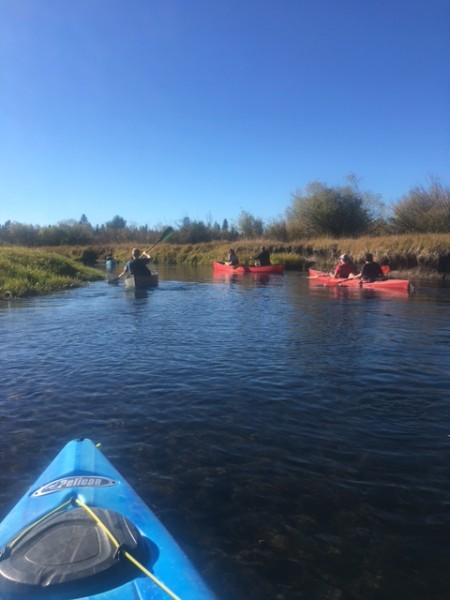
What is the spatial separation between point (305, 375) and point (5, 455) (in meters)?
4.30

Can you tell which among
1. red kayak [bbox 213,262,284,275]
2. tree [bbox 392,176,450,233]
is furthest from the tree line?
red kayak [bbox 213,262,284,275]

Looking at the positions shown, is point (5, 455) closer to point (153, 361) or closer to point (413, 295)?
Result: point (153, 361)

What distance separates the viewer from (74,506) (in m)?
2.88

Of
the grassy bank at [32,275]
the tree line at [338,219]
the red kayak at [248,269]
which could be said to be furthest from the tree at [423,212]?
the grassy bank at [32,275]

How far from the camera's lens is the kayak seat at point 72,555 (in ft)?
7.45

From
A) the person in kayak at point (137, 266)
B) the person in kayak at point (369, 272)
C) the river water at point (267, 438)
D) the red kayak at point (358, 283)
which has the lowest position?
the river water at point (267, 438)

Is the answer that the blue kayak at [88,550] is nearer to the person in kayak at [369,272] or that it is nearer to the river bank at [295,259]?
the river bank at [295,259]

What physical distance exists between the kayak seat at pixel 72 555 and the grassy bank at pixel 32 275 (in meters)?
14.8

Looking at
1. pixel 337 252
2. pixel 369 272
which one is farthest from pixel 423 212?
pixel 369 272

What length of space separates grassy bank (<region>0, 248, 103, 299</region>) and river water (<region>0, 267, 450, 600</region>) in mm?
7171

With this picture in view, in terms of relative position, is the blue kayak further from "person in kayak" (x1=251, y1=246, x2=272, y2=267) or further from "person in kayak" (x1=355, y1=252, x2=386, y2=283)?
"person in kayak" (x1=251, y1=246, x2=272, y2=267)

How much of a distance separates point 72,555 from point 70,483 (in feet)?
2.59

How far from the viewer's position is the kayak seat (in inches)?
89.4

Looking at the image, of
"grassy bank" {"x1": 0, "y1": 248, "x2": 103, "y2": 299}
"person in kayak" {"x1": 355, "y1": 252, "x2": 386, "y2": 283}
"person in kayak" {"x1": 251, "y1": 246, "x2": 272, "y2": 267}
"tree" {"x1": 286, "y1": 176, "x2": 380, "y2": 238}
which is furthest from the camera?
"tree" {"x1": 286, "y1": 176, "x2": 380, "y2": 238}
